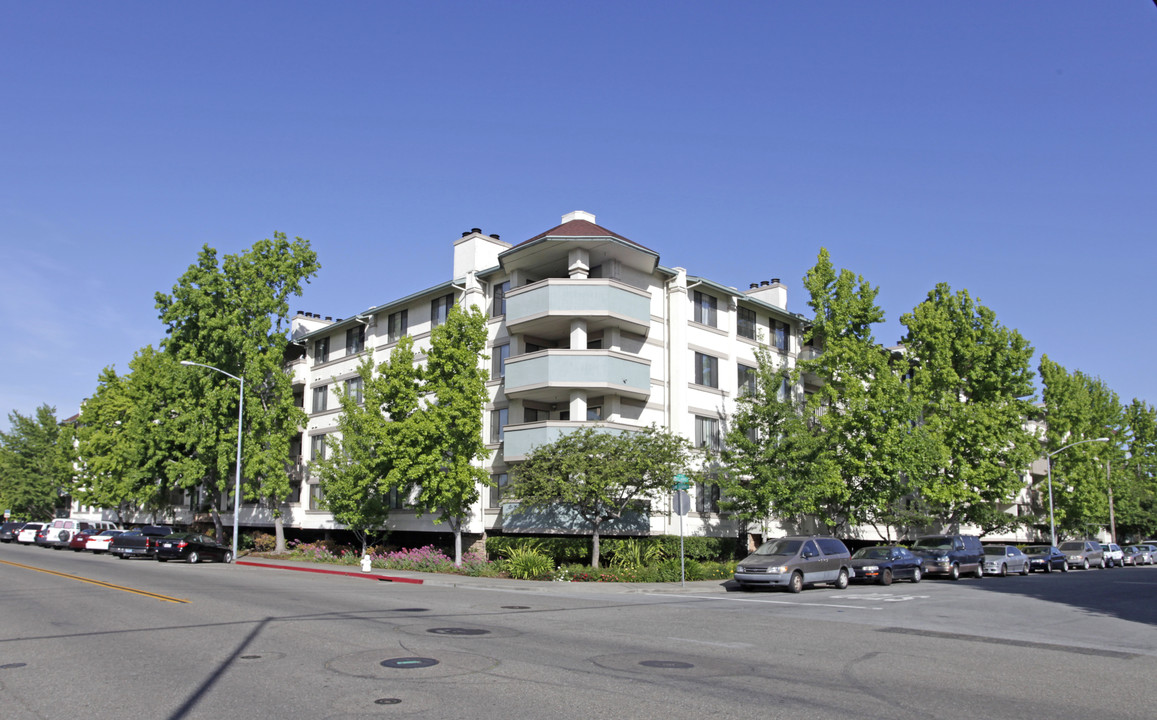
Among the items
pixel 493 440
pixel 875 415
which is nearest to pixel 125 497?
pixel 493 440

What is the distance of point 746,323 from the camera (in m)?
39.7

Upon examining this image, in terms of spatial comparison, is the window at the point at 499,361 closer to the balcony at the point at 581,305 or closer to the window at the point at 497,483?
the balcony at the point at 581,305

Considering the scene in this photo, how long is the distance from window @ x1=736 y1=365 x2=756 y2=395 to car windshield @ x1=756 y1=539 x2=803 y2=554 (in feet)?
41.6

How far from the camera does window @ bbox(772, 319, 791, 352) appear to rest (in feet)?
135

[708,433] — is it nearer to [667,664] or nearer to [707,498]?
[707,498]

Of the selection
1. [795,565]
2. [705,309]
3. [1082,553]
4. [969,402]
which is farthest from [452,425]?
[1082,553]

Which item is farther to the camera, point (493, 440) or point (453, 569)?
point (493, 440)

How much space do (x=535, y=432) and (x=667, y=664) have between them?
71.6 ft

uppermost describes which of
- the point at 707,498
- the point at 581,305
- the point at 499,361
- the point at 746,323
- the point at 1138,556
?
the point at 746,323

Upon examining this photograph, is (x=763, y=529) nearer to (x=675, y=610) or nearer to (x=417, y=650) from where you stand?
(x=675, y=610)

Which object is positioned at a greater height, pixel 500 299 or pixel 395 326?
pixel 500 299

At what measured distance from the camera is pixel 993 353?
44.8 meters

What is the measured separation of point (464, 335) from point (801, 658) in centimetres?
2333

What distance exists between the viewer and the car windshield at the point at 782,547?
25438 mm
